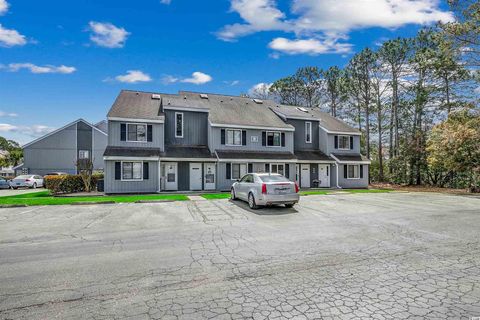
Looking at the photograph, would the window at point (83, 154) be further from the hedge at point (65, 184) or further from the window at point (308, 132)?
the window at point (308, 132)

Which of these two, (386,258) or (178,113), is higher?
(178,113)

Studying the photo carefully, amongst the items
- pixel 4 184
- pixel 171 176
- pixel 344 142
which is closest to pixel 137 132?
pixel 171 176

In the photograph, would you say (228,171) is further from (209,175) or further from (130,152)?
(130,152)

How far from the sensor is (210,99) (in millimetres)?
29000

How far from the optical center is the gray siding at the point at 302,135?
27891 mm

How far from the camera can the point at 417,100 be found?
30.2 meters

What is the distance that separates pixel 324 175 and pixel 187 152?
45.1ft

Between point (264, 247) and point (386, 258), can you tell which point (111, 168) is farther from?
point (386, 258)

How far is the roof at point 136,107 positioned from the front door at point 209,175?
5375 mm

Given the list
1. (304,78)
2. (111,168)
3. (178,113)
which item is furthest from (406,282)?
(304,78)

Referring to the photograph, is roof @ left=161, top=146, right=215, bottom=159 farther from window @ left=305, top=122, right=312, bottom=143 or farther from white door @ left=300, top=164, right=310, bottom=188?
window @ left=305, top=122, right=312, bottom=143

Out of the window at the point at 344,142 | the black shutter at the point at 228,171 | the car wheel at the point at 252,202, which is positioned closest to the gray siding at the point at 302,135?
the window at the point at 344,142

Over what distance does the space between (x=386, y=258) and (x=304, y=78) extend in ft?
131

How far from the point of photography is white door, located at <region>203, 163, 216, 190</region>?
2298 centimetres
